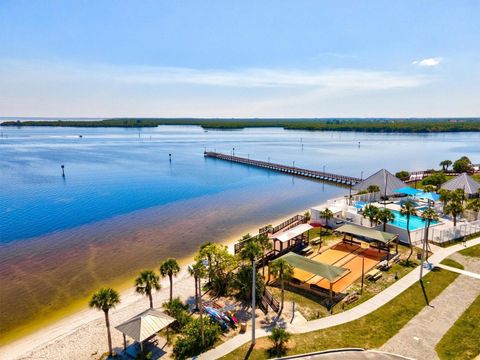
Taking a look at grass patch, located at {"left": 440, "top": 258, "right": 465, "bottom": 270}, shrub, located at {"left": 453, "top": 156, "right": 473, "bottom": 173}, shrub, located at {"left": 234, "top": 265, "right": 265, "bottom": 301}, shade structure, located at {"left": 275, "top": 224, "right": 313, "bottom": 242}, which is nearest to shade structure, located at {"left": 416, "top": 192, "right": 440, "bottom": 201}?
grass patch, located at {"left": 440, "top": 258, "right": 465, "bottom": 270}

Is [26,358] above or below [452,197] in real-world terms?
below

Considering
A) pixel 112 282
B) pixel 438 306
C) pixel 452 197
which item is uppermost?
pixel 452 197

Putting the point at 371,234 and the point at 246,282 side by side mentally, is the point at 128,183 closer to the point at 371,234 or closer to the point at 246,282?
the point at 246,282

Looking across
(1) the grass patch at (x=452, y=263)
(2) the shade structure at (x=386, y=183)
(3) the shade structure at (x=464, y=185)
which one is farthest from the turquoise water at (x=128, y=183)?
(1) the grass patch at (x=452, y=263)

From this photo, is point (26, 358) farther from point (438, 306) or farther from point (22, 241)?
point (438, 306)

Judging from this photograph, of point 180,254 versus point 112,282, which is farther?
point 180,254

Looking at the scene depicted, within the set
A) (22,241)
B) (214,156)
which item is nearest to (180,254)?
(22,241)

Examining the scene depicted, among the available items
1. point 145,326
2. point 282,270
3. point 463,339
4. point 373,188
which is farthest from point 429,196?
point 145,326

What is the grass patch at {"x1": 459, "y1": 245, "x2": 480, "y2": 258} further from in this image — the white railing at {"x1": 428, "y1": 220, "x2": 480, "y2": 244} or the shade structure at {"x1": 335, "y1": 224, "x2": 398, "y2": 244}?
the shade structure at {"x1": 335, "y1": 224, "x2": 398, "y2": 244}
